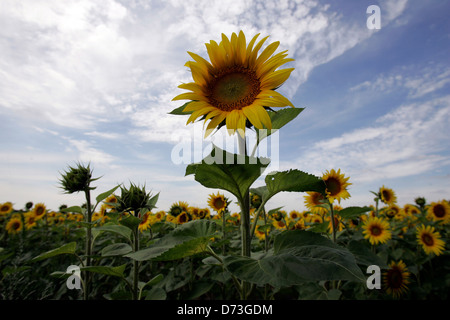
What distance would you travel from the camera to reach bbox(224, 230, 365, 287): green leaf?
855 millimetres

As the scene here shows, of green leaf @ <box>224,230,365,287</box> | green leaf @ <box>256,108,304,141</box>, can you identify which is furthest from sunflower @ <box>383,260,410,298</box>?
green leaf @ <box>256,108,304,141</box>

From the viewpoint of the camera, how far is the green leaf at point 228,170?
107cm

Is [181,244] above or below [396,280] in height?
above

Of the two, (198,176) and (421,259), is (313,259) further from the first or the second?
(421,259)

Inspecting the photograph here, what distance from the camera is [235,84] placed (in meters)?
1.42

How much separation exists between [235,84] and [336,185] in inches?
81.3

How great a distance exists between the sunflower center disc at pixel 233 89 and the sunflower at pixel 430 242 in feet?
12.8

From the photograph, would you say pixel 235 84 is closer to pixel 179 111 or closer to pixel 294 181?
pixel 179 111

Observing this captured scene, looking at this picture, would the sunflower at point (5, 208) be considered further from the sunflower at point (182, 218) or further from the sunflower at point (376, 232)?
the sunflower at point (376, 232)

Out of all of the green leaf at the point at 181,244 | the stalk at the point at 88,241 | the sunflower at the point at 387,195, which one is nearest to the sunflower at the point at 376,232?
the sunflower at the point at 387,195

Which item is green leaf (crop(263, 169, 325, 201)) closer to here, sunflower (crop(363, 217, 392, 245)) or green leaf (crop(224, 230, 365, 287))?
green leaf (crop(224, 230, 365, 287))

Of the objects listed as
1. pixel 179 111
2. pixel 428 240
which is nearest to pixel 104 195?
pixel 179 111

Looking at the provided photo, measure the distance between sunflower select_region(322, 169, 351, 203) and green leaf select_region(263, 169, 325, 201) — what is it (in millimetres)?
1759
